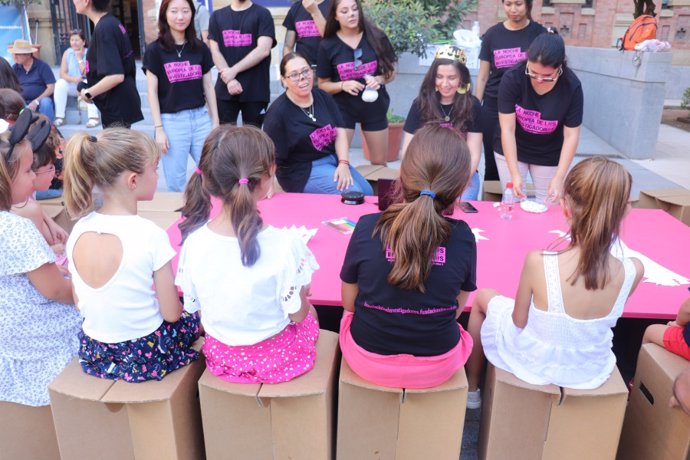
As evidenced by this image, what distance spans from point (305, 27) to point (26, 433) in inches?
139

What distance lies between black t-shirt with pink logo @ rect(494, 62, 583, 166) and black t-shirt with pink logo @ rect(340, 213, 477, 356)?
1723 mm

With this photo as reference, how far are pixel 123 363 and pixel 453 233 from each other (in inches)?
41.7

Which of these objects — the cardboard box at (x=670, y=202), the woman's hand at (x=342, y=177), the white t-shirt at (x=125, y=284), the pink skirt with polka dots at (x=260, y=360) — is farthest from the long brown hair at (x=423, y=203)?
the cardboard box at (x=670, y=202)

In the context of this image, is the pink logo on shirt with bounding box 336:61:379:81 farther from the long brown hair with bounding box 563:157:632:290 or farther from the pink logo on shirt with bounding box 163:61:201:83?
the long brown hair with bounding box 563:157:632:290

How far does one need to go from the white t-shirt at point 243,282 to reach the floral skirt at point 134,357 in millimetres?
166

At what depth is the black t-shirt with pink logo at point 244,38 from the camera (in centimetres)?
421

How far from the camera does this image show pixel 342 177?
356cm

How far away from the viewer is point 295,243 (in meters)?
1.74

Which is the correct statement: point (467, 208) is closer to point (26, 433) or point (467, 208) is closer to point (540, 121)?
point (540, 121)

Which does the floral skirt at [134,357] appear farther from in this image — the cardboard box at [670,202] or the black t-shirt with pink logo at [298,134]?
the cardboard box at [670,202]

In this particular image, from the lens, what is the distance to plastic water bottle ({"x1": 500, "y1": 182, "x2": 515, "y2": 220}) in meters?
2.90

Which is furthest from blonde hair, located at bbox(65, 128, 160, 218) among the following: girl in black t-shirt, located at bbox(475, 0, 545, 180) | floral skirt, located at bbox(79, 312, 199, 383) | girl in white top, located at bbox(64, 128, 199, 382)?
girl in black t-shirt, located at bbox(475, 0, 545, 180)

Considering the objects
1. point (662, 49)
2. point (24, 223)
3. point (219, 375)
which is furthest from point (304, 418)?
point (662, 49)

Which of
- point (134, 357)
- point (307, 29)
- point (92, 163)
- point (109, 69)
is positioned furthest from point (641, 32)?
point (134, 357)
